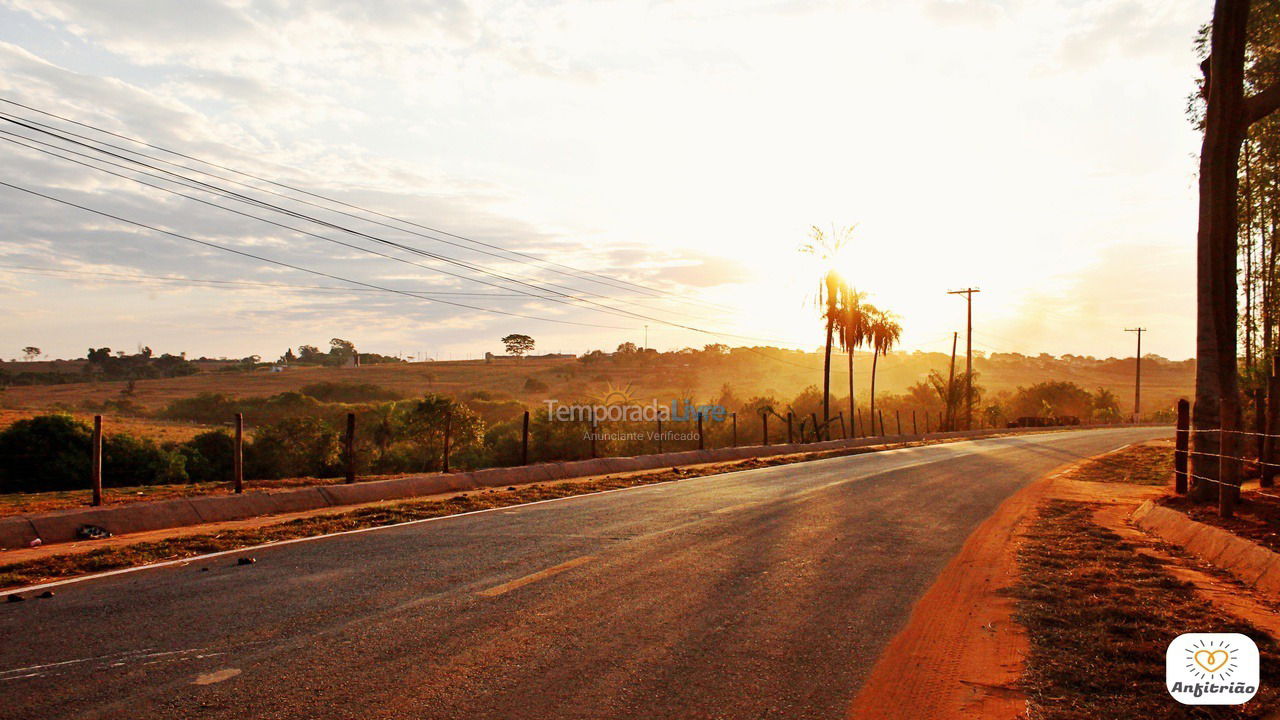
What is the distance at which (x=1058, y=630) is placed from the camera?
6098 mm

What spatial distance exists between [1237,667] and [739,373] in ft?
429

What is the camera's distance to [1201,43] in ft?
53.5

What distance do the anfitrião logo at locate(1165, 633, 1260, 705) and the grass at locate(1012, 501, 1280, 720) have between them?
2.6 inches

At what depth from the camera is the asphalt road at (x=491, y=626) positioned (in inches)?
177

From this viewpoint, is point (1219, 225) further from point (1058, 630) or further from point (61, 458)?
point (61, 458)

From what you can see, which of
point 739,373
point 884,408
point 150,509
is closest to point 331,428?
point 150,509

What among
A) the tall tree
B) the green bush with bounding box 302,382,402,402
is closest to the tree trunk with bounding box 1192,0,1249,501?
the tall tree

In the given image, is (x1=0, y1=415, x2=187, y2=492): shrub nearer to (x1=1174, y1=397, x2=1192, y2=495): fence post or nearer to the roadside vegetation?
the roadside vegetation

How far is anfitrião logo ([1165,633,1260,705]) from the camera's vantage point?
185 inches

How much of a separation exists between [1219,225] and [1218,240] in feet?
0.78

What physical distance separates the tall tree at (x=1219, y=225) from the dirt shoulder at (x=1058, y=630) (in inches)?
122

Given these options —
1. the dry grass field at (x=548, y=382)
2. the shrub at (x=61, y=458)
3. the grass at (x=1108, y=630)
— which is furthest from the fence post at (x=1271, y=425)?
the dry grass field at (x=548, y=382)

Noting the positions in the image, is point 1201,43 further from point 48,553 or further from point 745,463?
point 48,553

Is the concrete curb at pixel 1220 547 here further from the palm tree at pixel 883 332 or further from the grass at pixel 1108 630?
the palm tree at pixel 883 332
